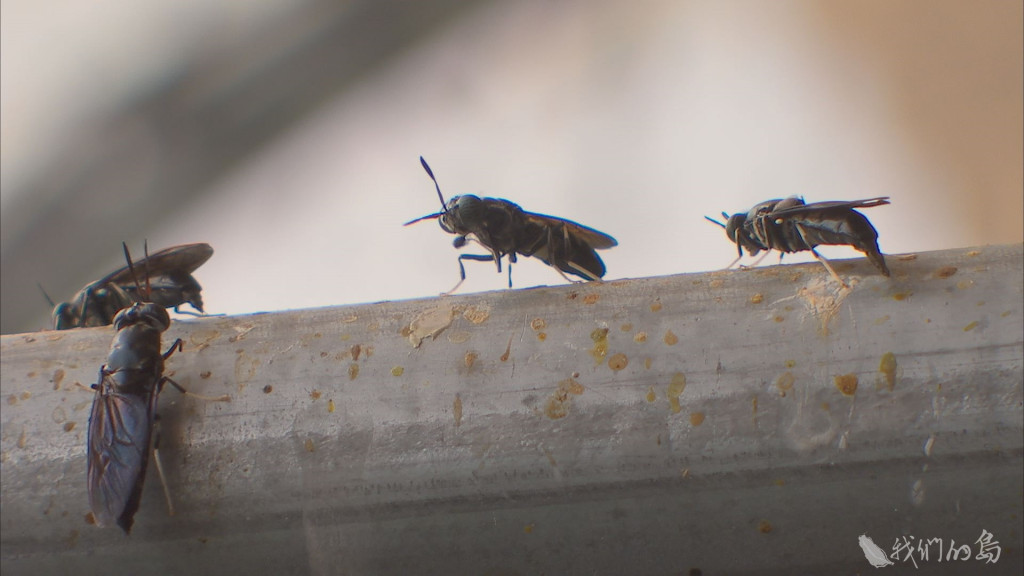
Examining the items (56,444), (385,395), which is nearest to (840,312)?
(385,395)

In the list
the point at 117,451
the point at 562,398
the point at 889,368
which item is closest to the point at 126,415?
the point at 117,451

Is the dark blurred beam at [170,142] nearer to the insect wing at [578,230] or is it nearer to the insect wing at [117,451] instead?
the insect wing at [578,230]

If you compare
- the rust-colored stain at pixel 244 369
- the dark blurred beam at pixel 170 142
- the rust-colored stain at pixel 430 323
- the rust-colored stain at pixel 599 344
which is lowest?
the rust-colored stain at pixel 599 344

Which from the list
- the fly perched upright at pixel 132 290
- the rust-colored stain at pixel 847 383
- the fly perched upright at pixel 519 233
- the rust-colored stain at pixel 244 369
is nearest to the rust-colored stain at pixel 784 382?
the rust-colored stain at pixel 847 383

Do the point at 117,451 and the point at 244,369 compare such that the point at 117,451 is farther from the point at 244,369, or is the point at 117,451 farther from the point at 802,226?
the point at 802,226

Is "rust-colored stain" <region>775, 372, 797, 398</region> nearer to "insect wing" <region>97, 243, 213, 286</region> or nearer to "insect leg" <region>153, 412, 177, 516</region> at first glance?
"insect leg" <region>153, 412, 177, 516</region>

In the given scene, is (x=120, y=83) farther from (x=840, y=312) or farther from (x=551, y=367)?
(x=840, y=312)
